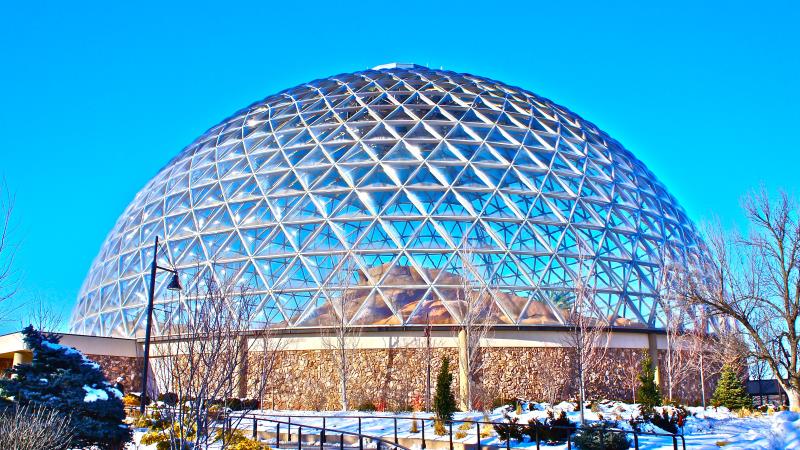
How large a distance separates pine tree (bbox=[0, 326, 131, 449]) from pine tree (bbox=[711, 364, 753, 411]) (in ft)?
73.3

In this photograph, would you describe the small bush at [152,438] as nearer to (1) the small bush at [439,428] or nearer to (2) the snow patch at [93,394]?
(2) the snow patch at [93,394]

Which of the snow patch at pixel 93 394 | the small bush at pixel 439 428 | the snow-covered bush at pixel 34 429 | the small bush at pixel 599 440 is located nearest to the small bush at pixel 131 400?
the snow patch at pixel 93 394

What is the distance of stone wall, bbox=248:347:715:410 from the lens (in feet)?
80.5

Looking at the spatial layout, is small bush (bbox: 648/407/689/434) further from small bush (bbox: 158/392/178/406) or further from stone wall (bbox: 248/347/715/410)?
small bush (bbox: 158/392/178/406)

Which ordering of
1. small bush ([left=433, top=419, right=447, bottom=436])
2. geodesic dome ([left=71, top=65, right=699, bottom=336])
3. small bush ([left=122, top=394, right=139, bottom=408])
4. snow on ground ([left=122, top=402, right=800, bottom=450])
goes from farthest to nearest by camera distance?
1. geodesic dome ([left=71, top=65, right=699, bottom=336])
2. small bush ([left=122, top=394, right=139, bottom=408])
3. small bush ([left=433, top=419, right=447, bottom=436])
4. snow on ground ([left=122, top=402, right=800, bottom=450])

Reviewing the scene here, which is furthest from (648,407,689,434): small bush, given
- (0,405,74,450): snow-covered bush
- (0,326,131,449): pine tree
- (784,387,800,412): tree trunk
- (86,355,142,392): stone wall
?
(86,355,142,392): stone wall

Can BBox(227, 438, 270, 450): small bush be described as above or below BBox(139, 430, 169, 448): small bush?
above

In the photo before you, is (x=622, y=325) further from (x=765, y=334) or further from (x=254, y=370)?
(x=254, y=370)

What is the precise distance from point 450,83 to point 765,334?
68.7 ft

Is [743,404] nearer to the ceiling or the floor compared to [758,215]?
nearer to the floor

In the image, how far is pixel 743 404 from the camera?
87.6 ft

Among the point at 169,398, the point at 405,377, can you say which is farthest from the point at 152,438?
the point at 405,377

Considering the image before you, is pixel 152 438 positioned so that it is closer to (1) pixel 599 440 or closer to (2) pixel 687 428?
(1) pixel 599 440

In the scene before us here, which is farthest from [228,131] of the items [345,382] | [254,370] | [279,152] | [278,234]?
[345,382]
